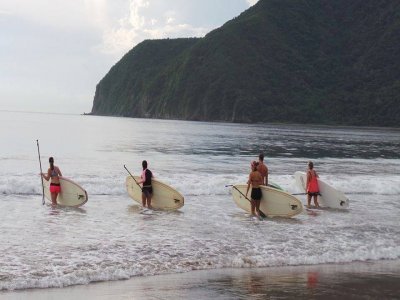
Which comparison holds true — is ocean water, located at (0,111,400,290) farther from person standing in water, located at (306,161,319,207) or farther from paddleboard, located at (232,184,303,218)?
person standing in water, located at (306,161,319,207)

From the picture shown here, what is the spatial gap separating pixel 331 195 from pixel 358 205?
162 cm

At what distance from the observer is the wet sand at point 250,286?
7.90 meters

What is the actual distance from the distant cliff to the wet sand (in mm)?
129600

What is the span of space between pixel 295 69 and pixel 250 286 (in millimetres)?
155557

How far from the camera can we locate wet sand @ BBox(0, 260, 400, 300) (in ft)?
25.9

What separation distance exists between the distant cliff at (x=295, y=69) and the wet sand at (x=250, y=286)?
425 ft

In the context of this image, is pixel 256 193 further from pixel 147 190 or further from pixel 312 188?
pixel 312 188

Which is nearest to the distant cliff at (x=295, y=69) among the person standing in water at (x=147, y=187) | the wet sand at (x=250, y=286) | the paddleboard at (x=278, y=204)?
the paddleboard at (x=278, y=204)

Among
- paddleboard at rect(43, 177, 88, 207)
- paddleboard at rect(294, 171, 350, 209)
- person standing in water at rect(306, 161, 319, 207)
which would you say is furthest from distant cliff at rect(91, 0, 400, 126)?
paddleboard at rect(43, 177, 88, 207)

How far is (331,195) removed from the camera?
59.2ft

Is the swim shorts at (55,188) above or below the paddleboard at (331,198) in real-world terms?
above

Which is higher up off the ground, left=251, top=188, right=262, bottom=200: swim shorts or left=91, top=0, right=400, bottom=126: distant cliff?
left=91, top=0, right=400, bottom=126: distant cliff

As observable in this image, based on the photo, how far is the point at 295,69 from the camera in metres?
159

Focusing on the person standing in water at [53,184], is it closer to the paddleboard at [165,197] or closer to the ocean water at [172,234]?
the ocean water at [172,234]
